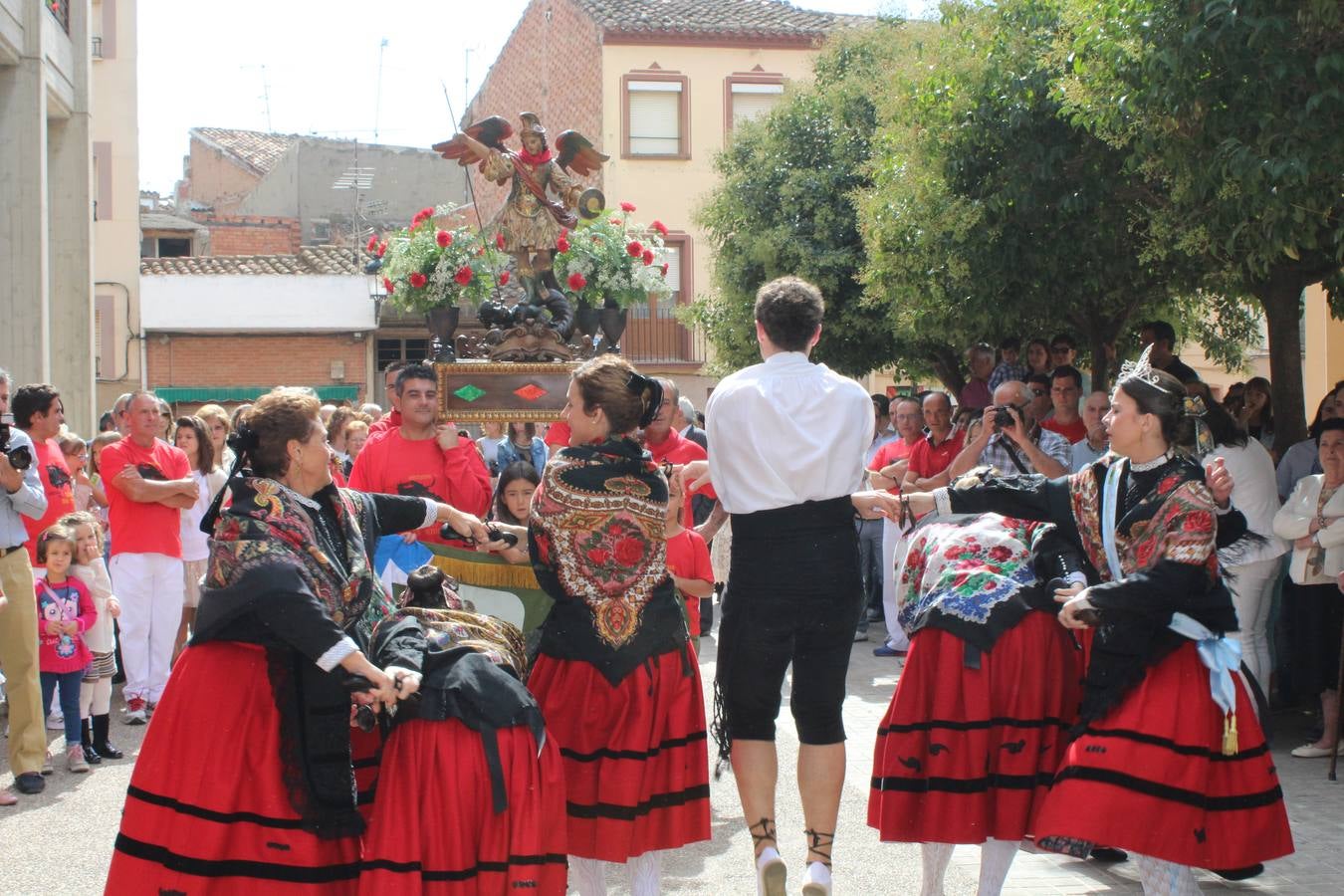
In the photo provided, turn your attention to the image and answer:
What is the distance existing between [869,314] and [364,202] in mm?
25470

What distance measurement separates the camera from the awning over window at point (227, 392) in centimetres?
3341

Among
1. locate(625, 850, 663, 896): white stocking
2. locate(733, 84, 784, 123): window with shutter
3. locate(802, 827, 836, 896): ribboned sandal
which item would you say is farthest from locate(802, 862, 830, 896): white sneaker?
locate(733, 84, 784, 123): window with shutter

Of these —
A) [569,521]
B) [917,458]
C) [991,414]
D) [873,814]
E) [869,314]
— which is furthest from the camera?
[869,314]

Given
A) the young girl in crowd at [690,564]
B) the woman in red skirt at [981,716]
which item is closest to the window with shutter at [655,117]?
the young girl in crowd at [690,564]

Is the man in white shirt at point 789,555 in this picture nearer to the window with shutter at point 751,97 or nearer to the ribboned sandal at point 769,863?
the ribboned sandal at point 769,863

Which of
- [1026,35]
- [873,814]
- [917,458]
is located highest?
[1026,35]

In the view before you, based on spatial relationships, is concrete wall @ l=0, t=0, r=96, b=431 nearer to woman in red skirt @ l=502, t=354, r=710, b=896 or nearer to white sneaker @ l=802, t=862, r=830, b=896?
woman in red skirt @ l=502, t=354, r=710, b=896

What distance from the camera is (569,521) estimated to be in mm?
5285

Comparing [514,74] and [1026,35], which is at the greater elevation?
[514,74]

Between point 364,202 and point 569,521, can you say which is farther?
point 364,202

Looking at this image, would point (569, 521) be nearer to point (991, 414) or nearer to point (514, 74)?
point (991, 414)

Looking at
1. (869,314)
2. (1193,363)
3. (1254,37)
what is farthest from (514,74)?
(1254,37)

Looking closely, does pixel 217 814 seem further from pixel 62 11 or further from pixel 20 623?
pixel 62 11

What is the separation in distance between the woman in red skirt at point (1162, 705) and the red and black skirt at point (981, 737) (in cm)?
25
